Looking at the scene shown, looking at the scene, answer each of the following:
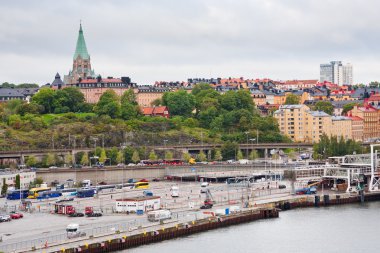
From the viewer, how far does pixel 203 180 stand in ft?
230

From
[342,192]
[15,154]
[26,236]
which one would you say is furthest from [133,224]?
[15,154]

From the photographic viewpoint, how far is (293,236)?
43.6 m

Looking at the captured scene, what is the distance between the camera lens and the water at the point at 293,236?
40531 millimetres

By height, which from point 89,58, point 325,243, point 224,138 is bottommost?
point 325,243

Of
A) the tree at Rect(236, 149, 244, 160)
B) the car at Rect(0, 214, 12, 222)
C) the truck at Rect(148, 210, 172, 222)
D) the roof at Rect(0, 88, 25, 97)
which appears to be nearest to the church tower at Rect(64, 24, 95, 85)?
the roof at Rect(0, 88, 25, 97)

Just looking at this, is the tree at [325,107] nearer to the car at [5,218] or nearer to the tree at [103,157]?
the tree at [103,157]

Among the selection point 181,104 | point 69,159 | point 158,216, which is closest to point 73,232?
point 158,216

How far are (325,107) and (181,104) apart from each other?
19192 mm

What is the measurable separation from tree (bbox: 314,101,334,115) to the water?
62256mm

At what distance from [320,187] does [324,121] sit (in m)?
38.4

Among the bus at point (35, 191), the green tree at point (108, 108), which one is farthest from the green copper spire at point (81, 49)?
the bus at point (35, 191)

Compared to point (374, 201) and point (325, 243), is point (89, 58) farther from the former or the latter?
point (325, 243)

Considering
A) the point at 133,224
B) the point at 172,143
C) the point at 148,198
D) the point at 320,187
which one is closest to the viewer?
the point at 133,224

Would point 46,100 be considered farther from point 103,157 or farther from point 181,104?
point 103,157
